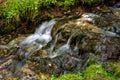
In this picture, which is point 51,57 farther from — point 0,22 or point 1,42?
point 0,22

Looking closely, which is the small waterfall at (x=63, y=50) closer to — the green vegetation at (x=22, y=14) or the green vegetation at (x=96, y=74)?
the green vegetation at (x=96, y=74)

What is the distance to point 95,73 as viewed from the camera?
564 cm

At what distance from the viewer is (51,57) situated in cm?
667

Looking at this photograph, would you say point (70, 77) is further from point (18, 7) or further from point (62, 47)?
point (18, 7)

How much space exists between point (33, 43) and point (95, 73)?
8.29 feet

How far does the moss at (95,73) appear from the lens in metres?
5.53

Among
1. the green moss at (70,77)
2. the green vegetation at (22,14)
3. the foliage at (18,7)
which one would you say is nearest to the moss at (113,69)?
the green moss at (70,77)

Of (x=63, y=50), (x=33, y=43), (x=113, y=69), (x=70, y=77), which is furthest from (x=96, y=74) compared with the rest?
(x=33, y=43)

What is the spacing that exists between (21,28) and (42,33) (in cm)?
Answer: 73

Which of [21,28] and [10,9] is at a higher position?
[10,9]

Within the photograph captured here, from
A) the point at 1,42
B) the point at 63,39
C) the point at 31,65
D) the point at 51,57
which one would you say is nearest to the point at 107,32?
the point at 63,39

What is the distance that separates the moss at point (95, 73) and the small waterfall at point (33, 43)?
1721 mm

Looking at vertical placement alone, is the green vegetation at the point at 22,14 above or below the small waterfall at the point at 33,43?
above

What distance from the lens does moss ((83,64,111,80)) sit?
5.53 m
